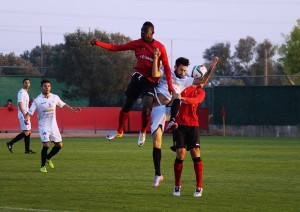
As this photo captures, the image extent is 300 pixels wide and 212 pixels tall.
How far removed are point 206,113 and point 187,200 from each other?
3658 cm

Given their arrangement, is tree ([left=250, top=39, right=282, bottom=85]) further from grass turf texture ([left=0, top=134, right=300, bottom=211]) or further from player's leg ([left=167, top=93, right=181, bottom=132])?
player's leg ([left=167, top=93, right=181, bottom=132])

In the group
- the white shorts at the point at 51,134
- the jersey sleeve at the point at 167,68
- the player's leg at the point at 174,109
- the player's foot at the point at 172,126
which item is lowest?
the white shorts at the point at 51,134

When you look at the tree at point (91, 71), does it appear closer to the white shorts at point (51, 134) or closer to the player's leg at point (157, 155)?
the white shorts at point (51, 134)

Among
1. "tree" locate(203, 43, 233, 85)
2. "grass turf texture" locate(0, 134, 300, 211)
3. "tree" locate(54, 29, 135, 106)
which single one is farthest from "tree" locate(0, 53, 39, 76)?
"grass turf texture" locate(0, 134, 300, 211)

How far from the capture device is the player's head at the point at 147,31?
1690 centimetres

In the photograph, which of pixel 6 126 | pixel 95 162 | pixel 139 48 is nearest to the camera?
pixel 139 48

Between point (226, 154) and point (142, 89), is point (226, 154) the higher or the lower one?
the lower one

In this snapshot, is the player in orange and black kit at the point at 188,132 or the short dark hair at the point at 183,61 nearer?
the player in orange and black kit at the point at 188,132

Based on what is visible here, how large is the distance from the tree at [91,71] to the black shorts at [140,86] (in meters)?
46.5

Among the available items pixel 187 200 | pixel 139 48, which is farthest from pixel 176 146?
pixel 139 48

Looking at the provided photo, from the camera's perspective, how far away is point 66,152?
30.3m

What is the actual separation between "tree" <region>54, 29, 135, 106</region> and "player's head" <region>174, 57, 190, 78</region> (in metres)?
47.8

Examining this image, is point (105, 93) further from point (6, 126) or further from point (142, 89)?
point (142, 89)

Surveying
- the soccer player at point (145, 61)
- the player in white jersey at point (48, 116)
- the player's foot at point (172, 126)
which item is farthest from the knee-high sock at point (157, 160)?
the player in white jersey at point (48, 116)
